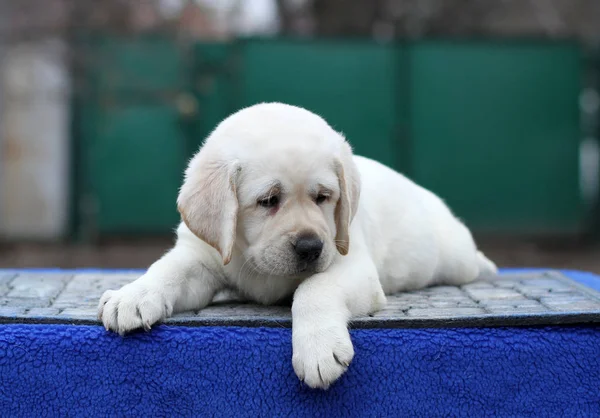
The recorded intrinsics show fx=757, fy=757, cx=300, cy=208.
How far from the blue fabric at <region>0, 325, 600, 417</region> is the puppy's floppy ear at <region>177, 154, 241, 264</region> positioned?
0.37 m

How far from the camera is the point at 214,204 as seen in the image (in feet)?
9.80

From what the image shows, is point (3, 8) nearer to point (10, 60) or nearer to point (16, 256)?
→ point (10, 60)

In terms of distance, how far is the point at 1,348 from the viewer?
113 inches

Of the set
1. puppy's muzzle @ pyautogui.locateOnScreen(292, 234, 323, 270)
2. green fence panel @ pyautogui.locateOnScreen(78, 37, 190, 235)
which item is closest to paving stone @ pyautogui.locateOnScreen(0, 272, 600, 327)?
puppy's muzzle @ pyautogui.locateOnScreen(292, 234, 323, 270)

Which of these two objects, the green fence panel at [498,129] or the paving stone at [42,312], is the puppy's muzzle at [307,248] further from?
the green fence panel at [498,129]

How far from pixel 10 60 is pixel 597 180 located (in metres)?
8.27

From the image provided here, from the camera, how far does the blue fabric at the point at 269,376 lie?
9.28ft

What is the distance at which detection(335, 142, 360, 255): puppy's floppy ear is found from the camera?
314cm

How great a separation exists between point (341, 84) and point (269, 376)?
7.77 metres

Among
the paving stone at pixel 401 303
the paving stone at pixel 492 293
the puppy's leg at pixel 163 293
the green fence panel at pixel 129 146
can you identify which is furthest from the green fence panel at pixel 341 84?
the puppy's leg at pixel 163 293

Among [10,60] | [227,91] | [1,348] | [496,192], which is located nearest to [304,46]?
[227,91]

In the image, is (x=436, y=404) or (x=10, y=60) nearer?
(x=436, y=404)

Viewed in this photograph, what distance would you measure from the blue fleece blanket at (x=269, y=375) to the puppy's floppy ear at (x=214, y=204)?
36cm

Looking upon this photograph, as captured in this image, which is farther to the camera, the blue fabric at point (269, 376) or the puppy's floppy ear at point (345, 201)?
the puppy's floppy ear at point (345, 201)
